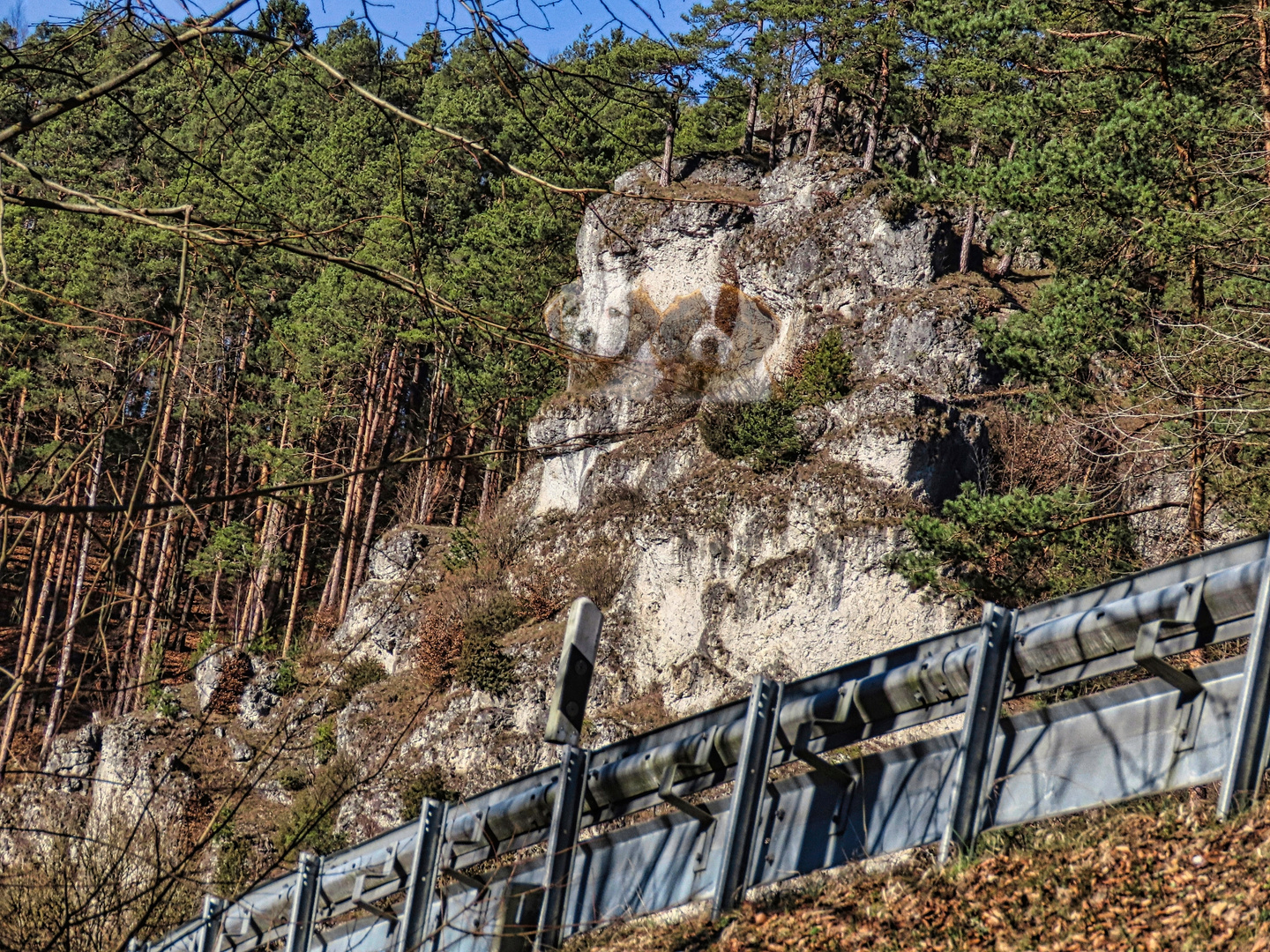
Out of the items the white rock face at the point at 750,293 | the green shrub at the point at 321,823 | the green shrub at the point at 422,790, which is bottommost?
the green shrub at the point at 321,823

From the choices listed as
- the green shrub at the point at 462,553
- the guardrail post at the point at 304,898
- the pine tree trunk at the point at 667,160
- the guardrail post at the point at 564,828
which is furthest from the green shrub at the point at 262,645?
the guardrail post at the point at 564,828

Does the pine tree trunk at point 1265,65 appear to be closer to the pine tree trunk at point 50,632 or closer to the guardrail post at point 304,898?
the guardrail post at point 304,898

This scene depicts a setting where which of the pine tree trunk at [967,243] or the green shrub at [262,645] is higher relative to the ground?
the pine tree trunk at [967,243]

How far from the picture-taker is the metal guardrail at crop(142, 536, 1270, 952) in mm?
4812

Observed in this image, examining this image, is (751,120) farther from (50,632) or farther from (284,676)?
(50,632)

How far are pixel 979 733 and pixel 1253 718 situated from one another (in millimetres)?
1046

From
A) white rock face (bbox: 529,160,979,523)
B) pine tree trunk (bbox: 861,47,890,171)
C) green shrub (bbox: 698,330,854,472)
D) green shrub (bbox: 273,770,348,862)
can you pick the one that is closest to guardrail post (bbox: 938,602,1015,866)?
green shrub (bbox: 273,770,348,862)

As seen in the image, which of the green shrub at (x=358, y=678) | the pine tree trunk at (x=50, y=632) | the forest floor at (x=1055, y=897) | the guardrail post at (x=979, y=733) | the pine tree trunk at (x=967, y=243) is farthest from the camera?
the pine tree trunk at (x=967, y=243)

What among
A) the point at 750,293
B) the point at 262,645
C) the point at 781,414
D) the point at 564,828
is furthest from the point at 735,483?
the point at 564,828

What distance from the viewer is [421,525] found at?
113 ft

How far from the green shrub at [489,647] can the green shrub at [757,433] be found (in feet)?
20.3

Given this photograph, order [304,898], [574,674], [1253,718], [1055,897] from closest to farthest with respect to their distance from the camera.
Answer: [1253,718]
[1055,897]
[574,674]
[304,898]

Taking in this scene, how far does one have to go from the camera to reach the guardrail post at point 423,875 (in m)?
6.12

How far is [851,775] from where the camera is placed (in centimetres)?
555
